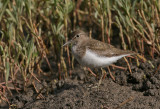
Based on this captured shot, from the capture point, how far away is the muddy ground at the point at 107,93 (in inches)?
182

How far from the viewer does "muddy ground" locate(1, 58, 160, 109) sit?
4613mm

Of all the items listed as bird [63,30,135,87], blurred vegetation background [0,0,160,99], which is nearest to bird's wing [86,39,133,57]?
bird [63,30,135,87]

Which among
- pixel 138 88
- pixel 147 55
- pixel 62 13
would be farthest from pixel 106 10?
pixel 138 88

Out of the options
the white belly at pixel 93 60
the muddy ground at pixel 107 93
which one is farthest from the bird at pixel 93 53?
the muddy ground at pixel 107 93

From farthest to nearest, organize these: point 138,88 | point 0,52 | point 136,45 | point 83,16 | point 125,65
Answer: point 83,16
point 136,45
point 125,65
point 0,52
point 138,88

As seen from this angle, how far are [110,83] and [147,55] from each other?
1526mm

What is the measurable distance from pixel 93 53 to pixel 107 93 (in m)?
0.87

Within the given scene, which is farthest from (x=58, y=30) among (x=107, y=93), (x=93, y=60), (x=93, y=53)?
(x=107, y=93)

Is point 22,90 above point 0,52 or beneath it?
beneath

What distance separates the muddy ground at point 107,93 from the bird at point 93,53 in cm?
46

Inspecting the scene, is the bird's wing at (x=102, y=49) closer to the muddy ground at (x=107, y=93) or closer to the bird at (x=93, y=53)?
the bird at (x=93, y=53)

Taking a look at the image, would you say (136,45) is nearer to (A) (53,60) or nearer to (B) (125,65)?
(B) (125,65)

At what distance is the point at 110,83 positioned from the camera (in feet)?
17.6

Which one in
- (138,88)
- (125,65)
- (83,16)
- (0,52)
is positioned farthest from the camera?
(83,16)
